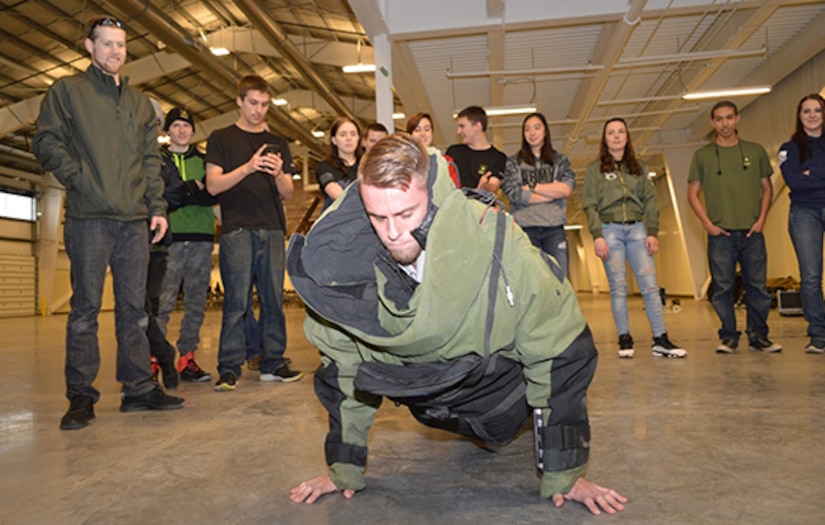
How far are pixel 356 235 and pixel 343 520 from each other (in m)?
0.63

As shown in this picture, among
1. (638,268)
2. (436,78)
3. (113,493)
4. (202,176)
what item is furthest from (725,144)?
(436,78)

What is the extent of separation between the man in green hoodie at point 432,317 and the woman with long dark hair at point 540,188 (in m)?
2.44

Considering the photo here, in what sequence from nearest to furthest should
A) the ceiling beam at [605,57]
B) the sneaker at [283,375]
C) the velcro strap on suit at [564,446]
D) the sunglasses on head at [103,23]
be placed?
the velcro strap on suit at [564,446] → the sunglasses on head at [103,23] → the sneaker at [283,375] → the ceiling beam at [605,57]

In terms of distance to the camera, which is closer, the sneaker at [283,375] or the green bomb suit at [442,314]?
the green bomb suit at [442,314]

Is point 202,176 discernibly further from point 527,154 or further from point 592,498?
point 592,498

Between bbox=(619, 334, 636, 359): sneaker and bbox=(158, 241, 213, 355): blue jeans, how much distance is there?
2634 millimetres

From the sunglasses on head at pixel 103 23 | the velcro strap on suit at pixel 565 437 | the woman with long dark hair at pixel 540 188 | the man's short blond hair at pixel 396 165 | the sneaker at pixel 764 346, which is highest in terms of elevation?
the sunglasses on head at pixel 103 23

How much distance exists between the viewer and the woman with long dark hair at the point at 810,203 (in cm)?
395

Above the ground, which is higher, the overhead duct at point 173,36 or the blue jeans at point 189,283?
the overhead duct at point 173,36

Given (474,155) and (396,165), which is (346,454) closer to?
(396,165)

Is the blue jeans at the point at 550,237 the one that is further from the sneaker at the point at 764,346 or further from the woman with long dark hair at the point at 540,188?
the sneaker at the point at 764,346

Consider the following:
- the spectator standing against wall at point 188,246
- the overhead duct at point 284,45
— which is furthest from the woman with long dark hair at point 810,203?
the overhead duct at point 284,45

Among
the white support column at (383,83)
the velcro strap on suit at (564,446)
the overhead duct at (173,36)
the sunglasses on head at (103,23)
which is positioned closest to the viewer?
the velcro strap on suit at (564,446)

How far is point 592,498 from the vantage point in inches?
53.9
